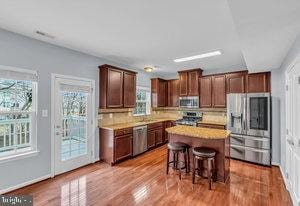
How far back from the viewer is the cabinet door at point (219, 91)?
4.99 meters

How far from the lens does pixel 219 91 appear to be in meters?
5.07

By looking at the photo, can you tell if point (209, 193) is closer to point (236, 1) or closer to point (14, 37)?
point (236, 1)

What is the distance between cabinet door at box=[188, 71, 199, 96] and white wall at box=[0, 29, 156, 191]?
335 centimetres

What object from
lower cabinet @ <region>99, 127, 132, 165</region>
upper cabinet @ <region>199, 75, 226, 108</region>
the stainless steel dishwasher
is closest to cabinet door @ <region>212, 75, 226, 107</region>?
upper cabinet @ <region>199, 75, 226, 108</region>

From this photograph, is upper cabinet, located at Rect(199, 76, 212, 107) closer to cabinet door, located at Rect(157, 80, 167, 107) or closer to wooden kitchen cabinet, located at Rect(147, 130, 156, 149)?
cabinet door, located at Rect(157, 80, 167, 107)

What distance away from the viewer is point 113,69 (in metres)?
4.28

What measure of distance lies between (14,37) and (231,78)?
5.07 meters

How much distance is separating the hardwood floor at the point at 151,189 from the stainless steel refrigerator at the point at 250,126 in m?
0.46

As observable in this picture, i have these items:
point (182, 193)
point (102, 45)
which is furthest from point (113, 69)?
point (182, 193)

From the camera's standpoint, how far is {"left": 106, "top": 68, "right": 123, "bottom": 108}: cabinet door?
13.7 ft

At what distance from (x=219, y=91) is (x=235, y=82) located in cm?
50

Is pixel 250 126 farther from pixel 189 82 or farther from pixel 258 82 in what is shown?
pixel 189 82

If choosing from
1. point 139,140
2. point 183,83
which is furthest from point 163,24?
point 183,83

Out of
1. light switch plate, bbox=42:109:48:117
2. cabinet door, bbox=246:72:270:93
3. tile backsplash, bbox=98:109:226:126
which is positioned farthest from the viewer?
tile backsplash, bbox=98:109:226:126
